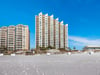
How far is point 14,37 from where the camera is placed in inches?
3590

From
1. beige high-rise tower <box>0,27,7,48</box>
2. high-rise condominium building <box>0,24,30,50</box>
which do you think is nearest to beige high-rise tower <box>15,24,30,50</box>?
high-rise condominium building <box>0,24,30,50</box>

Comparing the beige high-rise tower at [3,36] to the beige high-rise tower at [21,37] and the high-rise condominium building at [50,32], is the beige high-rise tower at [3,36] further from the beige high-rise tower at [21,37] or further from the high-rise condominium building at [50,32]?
the high-rise condominium building at [50,32]

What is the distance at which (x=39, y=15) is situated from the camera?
297 ft

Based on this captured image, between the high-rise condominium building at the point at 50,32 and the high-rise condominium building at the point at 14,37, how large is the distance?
32.6 ft

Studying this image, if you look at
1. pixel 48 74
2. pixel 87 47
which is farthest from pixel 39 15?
pixel 48 74

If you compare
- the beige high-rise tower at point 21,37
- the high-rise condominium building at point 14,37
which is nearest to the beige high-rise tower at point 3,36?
the high-rise condominium building at point 14,37

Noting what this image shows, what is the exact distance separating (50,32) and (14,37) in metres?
22.3

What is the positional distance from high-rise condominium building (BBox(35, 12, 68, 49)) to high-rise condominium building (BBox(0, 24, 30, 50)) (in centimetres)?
995

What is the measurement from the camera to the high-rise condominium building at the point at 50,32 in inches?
3402

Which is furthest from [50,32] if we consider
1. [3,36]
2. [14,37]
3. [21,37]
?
[3,36]

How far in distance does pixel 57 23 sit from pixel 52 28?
5.70 m

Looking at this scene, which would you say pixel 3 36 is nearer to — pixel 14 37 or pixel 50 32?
pixel 14 37

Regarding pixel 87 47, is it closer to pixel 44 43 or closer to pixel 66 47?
pixel 66 47

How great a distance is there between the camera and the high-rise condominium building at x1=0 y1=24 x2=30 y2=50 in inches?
3486
